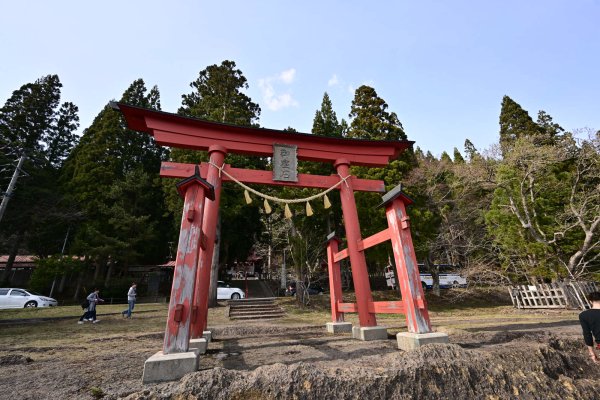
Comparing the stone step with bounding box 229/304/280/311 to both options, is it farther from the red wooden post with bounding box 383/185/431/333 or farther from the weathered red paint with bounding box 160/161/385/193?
the red wooden post with bounding box 383/185/431/333

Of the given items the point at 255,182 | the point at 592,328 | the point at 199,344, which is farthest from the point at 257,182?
the point at 592,328

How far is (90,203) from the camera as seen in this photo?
21.1 m

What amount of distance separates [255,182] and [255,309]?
30.5 ft

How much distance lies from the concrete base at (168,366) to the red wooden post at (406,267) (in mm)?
3335

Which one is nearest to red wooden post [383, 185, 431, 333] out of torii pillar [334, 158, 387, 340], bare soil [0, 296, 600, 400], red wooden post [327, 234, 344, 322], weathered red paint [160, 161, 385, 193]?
bare soil [0, 296, 600, 400]

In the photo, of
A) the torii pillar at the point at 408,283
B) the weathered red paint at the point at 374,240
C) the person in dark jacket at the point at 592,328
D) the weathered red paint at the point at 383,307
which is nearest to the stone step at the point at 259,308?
the weathered red paint at the point at 383,307

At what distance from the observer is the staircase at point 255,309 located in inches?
503

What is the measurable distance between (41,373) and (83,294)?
2314 cm

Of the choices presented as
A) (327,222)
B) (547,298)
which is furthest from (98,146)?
(547,298)

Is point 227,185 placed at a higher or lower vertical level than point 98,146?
lower

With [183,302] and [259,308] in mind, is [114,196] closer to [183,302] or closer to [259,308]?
[259,308]

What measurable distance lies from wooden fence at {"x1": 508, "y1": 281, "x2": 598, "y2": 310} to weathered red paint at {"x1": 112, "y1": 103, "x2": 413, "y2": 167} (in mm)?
10486

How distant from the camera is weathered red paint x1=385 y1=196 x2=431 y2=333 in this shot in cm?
478

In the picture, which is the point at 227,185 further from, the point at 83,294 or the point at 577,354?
the point at 83,294
